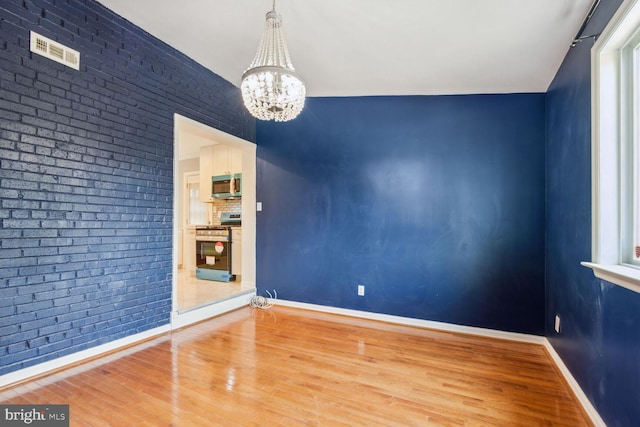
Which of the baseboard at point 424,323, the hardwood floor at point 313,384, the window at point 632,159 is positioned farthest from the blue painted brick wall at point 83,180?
the window at point 632,159

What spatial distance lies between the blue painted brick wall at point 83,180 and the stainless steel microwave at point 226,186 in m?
2.24

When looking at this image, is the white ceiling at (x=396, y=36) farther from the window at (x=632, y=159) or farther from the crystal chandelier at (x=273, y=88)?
the crystal chandelier at (x=273, y=88)

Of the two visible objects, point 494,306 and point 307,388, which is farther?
point 494,306

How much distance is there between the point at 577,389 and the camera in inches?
75.7

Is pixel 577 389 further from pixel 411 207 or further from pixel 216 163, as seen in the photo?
pixel 216 163

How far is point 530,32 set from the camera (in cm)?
216

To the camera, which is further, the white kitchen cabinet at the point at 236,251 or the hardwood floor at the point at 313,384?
the white kitchen cabinet at the point at 236,251

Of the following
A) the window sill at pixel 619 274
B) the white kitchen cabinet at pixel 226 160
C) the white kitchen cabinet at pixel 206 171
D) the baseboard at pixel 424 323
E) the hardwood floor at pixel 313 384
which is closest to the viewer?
the window sill at pixel 619 274

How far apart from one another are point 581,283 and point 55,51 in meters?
4.01

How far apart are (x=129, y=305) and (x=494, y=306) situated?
3.47m

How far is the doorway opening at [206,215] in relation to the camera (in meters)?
3.22

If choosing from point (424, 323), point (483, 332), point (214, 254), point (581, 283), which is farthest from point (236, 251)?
point (581, 283)

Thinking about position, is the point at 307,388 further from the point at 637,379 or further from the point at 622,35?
the point at 622,35

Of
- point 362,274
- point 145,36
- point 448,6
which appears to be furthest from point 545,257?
point 145,36
